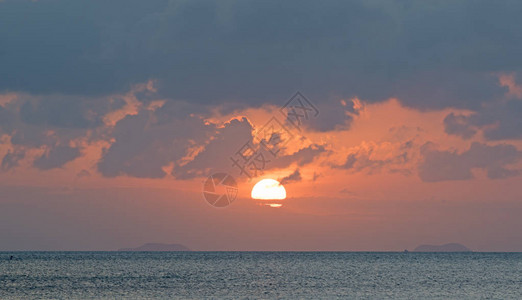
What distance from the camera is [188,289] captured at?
107m

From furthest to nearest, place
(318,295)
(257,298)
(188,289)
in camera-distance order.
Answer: (188,289) < (318,295) < (257,298)

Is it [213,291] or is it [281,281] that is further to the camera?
[281,281]

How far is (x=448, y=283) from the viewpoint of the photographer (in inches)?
5054

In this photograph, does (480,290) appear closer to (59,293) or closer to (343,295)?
(343,295)

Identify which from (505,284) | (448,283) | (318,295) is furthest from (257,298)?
(505,284)

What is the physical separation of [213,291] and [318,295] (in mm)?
16843

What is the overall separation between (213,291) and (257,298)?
13971mm

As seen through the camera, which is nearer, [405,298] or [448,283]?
[405,298]

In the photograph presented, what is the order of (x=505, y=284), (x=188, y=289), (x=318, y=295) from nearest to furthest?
(x=318, y=295)
(x=188, y=289)
(x=505, y=284)

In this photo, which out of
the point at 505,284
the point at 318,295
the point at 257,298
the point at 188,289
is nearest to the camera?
the point at 257,298

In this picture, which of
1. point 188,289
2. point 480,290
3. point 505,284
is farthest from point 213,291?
point 505,284

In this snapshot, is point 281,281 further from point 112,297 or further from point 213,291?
point 112,297

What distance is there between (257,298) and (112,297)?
20318 mm

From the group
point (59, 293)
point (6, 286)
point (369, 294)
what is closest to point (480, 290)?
point (369, 294)
